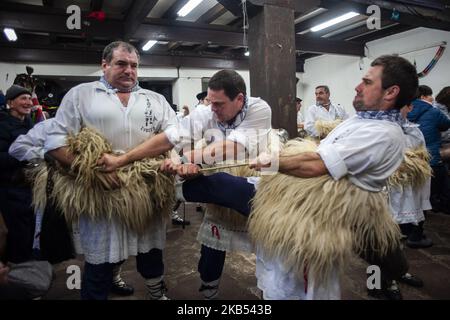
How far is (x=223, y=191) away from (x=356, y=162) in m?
0.72

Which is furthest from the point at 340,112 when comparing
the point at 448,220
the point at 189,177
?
the point at 189,177

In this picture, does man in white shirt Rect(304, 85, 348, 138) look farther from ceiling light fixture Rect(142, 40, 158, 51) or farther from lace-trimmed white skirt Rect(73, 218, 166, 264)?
ceiling light fixture Rect(142, 40, 158, 51)

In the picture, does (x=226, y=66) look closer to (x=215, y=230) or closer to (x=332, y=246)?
(x=215, y=230)

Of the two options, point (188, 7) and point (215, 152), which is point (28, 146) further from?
point (188, 7)

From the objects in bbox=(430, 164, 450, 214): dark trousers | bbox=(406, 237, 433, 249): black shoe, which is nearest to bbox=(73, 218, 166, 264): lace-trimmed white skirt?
bbox=(406, 237, 433, 249): black shoe

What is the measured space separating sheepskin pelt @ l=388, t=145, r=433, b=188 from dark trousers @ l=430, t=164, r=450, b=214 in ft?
4.04

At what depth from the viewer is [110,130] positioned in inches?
75.6

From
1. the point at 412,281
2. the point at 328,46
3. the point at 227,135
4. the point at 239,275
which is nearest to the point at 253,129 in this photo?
the point at 227,135

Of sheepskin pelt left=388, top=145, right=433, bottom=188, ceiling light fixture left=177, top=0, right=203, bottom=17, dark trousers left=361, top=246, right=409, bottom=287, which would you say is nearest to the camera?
dark trousers left=361, top=246, right=409, bottom=287

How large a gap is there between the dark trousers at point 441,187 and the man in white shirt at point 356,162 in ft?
9.74

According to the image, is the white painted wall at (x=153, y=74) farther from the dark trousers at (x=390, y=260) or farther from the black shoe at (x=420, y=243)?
the dark trousers at (x=390, y=260)

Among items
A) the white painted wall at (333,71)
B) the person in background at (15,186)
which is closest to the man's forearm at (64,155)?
the person in background at (15,186)

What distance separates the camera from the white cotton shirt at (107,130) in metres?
1.85

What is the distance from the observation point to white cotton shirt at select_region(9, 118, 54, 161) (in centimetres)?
267
